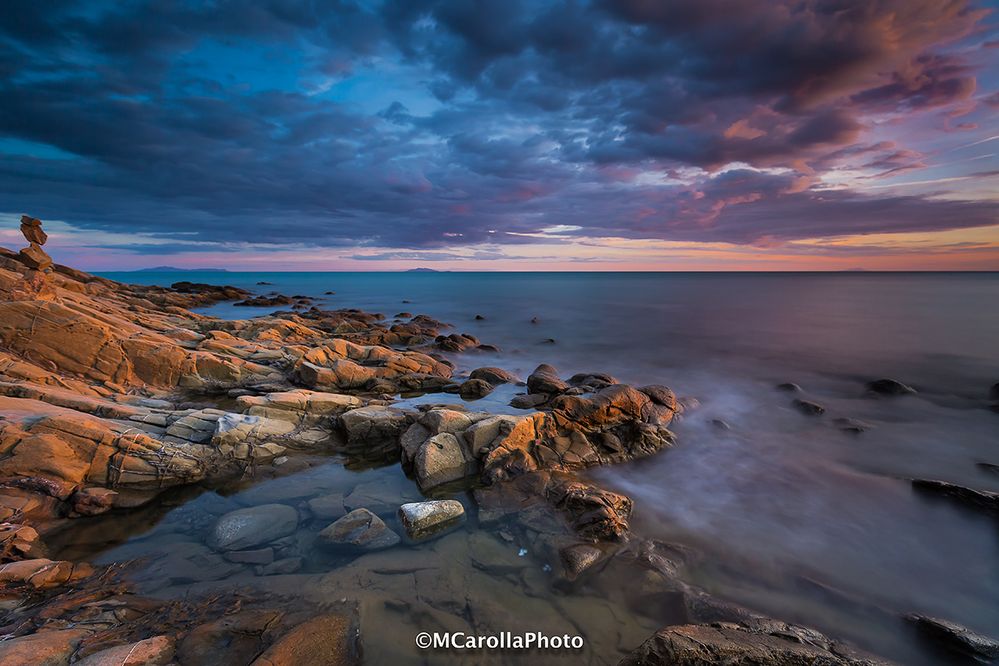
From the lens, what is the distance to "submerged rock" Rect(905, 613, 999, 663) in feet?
18.7

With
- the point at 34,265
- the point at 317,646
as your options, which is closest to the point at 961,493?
the point at 317,646

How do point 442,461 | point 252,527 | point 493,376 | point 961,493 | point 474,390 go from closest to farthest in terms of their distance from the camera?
point 252,527 < point 961,493 < point 442,461 < point 474,390 < point 493,376

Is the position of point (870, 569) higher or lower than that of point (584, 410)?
lower

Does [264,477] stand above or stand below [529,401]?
below

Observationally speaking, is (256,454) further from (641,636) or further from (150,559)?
(641,636)

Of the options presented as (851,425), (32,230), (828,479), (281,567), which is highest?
(32,230)

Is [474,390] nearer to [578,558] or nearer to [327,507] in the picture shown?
[327,507]

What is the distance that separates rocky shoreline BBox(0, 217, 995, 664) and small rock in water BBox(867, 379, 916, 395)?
1127 centimetres

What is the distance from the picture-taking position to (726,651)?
4.55 m

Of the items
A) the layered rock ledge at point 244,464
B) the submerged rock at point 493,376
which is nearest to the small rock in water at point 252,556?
the layered rock ledge at point 244,464

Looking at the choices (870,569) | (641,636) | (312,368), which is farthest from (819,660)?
(312,368)

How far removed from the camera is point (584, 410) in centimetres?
1217

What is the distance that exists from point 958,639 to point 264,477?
1346 centimetres

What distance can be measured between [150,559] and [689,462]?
12.9 meters
